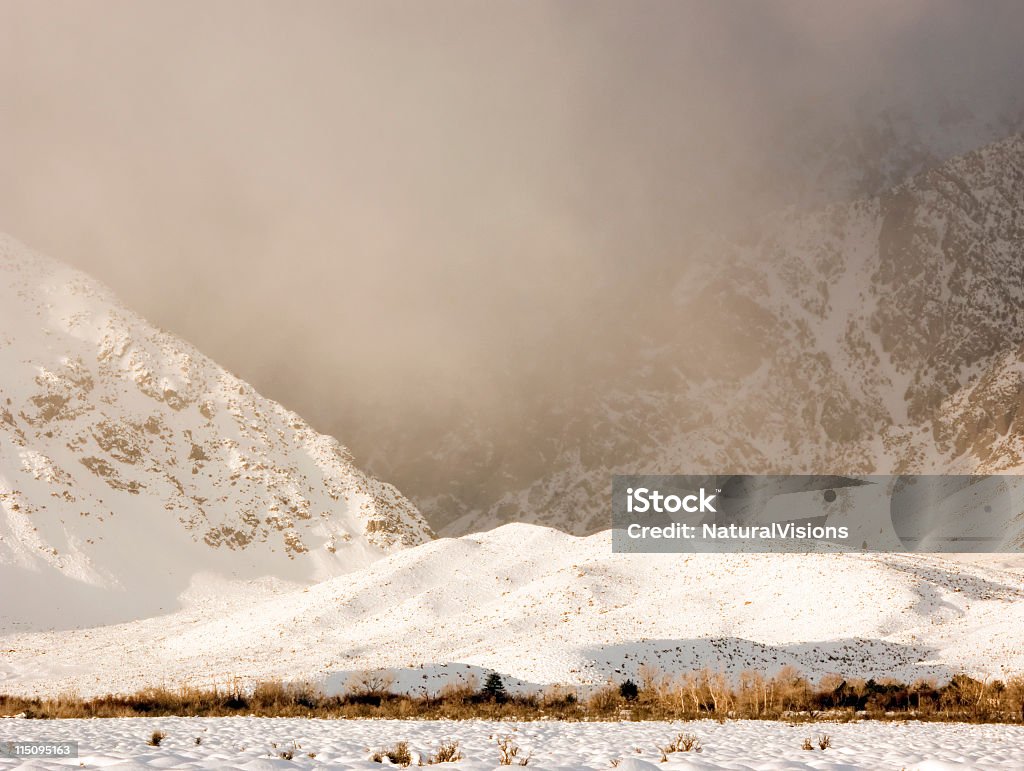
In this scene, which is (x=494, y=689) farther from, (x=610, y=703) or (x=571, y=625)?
(x=571, y=625)

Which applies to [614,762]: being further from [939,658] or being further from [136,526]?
[136,526]

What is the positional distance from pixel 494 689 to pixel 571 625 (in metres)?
14.9

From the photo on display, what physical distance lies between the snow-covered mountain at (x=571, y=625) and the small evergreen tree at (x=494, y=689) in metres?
2.49

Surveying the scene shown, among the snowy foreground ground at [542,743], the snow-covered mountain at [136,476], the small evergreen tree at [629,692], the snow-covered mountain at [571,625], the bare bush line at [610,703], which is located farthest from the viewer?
the snow-covered mountain at [136,476]

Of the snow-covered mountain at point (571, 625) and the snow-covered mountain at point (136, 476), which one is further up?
the snow-covered mountain at point (136, 476)

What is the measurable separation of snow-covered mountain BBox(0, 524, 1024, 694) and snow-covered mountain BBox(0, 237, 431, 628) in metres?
14.2

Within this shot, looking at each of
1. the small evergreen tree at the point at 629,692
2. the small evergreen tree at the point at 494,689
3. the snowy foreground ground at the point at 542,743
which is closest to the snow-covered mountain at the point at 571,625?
the small evergreen tree at the point at 494,689

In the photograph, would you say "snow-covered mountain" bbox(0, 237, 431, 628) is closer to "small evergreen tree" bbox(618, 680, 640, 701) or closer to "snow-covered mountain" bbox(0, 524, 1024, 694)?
"snow-covered mountain" bbox(0, 524, 1024, 694)

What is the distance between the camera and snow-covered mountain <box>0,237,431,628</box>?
74688mm

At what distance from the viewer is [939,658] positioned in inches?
1389

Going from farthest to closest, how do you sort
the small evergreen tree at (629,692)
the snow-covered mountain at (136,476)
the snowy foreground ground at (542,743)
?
1. the snow-covered mountain at (136,476)
2. the small evergreen tree at (629,692)
3. the snowy foreground ground at (542,743)

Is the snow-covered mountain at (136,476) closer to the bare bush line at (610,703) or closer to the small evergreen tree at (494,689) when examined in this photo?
the bare bush line at (610,703)

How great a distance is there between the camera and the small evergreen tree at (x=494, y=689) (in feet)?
91.0

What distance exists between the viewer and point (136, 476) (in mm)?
91875
